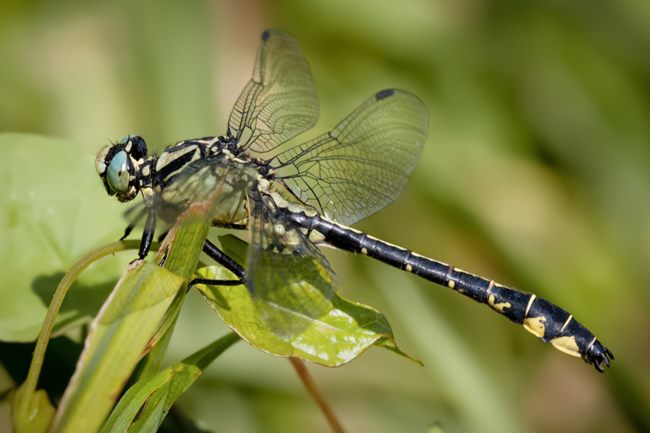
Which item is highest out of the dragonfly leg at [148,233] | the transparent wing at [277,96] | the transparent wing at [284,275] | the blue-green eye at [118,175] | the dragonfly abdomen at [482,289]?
the transparent wing at [277,96]

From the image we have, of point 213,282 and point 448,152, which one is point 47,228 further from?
point 448,152

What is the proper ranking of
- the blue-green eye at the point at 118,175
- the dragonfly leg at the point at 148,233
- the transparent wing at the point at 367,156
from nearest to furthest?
the dragonfly leg at the point at 148,233, the blue-green eye at the point at 118,175, the transparent wing at the point at 367,156

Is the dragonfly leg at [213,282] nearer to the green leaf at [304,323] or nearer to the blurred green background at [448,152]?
the green leaf at [304,323]

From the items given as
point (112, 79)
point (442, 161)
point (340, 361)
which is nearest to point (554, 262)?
point (442, 161)

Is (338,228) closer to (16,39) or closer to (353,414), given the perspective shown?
(353,414)

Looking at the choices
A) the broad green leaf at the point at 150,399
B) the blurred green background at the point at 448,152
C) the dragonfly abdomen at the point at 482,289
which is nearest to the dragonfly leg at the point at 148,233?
the broad green leaf at the point at 150,399

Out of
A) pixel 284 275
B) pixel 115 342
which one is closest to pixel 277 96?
pixel 284 275

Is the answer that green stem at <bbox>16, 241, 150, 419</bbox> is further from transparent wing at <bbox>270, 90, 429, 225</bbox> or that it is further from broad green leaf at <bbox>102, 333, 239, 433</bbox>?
transparent wing at <bbox>270, 90, 429, 225</bbox>

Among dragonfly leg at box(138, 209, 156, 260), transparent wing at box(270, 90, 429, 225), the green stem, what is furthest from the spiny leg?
transparent wing at box(270, 90, 429, 225)
